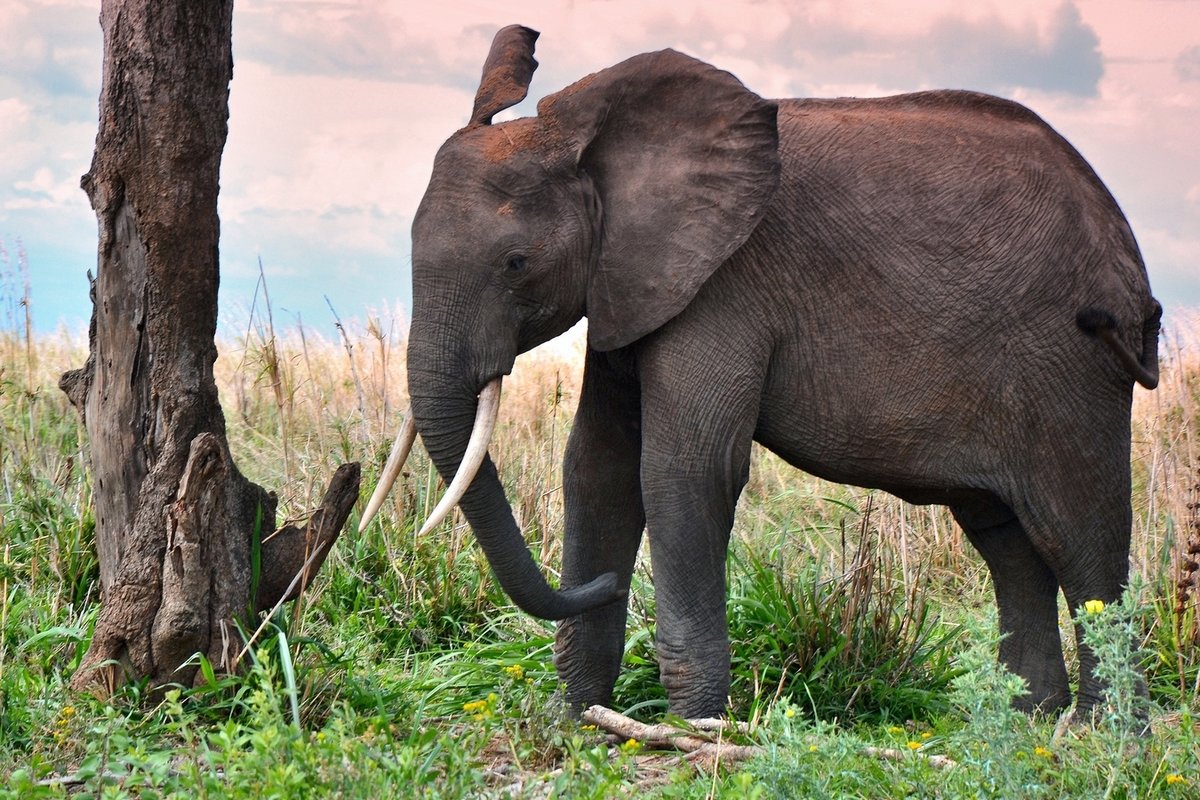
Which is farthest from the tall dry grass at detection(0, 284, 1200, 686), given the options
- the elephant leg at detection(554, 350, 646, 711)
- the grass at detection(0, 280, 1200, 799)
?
the elephant leg at detection(554, 350, 646, 711)

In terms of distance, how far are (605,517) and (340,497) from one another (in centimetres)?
118

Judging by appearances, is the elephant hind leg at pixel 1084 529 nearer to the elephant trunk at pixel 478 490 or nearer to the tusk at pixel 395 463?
the elephant trunk at pixel 478 490

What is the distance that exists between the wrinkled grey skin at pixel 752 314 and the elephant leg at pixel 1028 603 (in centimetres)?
29

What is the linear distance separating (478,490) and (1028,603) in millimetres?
2621

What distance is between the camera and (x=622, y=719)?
16.8 ft

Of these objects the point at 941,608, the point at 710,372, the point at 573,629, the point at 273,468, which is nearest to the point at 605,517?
the point at 573,629

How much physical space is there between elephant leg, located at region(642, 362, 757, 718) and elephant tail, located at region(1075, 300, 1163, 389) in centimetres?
143

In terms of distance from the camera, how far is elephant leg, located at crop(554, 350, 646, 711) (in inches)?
232

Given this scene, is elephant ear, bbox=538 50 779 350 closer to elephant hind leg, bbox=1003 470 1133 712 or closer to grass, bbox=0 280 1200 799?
grass, bbox=0 280 1200 799

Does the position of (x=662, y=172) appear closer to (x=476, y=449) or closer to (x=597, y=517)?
(x=476, y=449)

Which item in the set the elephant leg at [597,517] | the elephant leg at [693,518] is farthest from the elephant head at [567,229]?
the elephant leg at [597,517]

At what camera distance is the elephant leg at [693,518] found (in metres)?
5.23

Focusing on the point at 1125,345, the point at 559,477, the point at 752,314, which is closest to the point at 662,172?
the point at 752,314

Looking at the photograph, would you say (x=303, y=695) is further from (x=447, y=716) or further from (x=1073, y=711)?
(x=1073, y=711)
